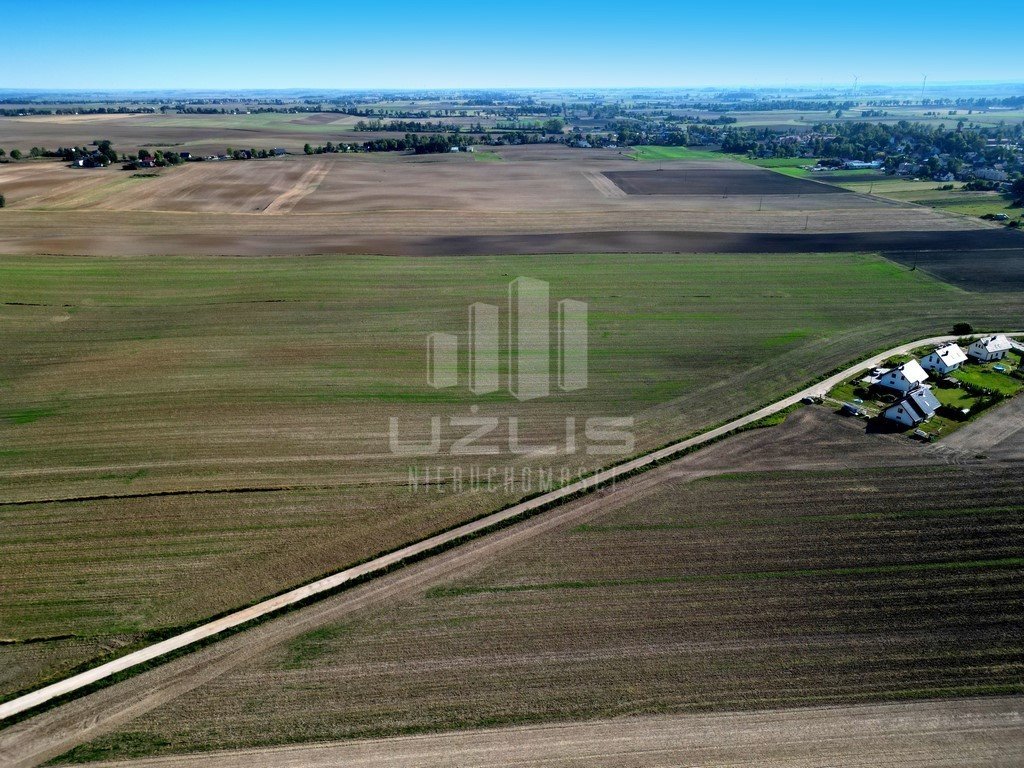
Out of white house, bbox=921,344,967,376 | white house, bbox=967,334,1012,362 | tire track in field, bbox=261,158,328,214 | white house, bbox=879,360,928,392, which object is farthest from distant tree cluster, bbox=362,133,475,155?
white house, bbox=879,360,928,392

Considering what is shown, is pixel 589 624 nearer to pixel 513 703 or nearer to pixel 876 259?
pixel 513 703

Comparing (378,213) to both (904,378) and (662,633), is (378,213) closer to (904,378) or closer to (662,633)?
(904,378)

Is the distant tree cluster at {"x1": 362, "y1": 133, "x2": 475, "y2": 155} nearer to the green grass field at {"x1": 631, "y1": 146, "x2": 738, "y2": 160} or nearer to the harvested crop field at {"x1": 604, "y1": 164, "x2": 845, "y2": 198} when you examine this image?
the harvested crop field at {"x1": 604, "y1": 164, "x2": 845, "y2": 198}

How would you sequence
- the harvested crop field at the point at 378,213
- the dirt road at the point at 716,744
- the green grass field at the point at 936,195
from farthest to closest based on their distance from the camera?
the green grass field at the point at 936,195
the harvested crop field at the point at 378,213
the dirt road at the point at 716,744

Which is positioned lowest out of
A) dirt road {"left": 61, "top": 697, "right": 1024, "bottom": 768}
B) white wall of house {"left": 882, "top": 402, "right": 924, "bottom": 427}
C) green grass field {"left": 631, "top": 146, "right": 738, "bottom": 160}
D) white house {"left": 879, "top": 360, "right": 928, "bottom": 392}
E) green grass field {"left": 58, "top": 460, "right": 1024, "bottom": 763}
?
dirt road {"left": 61, "top": 697, "right": 1024, "bottom": 768}

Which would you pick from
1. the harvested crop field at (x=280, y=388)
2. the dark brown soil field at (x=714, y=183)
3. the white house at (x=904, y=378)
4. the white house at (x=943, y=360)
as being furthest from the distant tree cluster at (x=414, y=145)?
the white house at (x=904, y=378)

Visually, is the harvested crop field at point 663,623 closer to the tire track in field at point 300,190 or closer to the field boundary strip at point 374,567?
the field boundary strip at point 374,567
